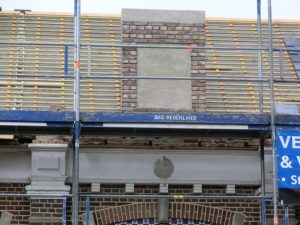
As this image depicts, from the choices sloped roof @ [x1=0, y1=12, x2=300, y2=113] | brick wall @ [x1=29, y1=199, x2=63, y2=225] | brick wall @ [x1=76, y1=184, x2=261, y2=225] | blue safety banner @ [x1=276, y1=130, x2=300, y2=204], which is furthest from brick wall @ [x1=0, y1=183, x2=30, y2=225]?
blue safety banner @ [x1=276, y1=130, x2=300, y2=204]

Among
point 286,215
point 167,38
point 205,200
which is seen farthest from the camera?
point 167,38

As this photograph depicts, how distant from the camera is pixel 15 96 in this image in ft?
46.8

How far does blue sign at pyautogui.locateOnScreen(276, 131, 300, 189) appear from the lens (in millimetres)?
12156

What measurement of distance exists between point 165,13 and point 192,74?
1213 millimetres

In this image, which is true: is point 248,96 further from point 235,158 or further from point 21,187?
point 21,187

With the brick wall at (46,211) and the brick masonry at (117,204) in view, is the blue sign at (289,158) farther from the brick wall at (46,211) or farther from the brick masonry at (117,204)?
the brick wall at (46,211)

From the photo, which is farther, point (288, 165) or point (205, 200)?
point (205, 200)

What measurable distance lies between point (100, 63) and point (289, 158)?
4.33 m

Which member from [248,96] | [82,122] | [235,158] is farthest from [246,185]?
[82,122]

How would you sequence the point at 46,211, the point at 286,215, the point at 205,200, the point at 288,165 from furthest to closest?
1. the point at 205,200
2. the point at 46,211
3. the point at 286,215
4. the point at 288,165

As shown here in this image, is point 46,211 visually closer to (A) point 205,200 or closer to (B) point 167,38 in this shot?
(A) point 205,200

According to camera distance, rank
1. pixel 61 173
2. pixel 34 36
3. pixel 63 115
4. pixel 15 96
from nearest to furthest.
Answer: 1. pixel 63 115
2. pixel 61 173
3. pixel 15 96
4. pixel 34 36

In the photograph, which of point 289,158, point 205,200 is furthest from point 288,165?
point 205,200

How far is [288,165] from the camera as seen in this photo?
1223 centimetres
